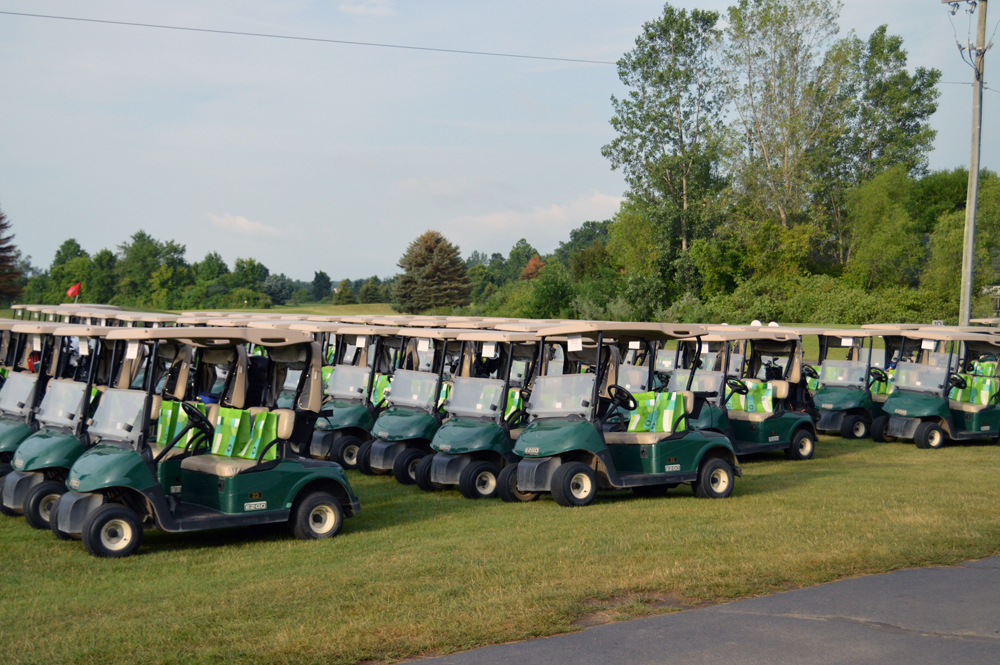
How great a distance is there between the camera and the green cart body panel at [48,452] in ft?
29.3

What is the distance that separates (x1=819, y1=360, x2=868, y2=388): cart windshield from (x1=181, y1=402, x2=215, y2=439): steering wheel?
44.0ft

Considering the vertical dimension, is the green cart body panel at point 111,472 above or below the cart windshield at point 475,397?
below

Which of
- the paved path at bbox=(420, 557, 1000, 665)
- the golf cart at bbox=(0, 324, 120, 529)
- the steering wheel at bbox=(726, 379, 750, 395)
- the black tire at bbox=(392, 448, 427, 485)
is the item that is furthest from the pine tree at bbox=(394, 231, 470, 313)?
the paved path at bbox=(420, 557, 1000, 665)

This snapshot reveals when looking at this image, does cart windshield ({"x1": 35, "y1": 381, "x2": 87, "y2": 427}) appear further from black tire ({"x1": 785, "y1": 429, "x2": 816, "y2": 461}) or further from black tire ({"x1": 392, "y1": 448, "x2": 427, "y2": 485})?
black tire ({"x1": 785, "y1": 429, "x2": 816, "y2": 461})

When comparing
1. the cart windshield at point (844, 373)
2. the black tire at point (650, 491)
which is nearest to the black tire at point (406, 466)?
the black tire at point (650, 491)

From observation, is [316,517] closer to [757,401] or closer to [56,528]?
[56,528]

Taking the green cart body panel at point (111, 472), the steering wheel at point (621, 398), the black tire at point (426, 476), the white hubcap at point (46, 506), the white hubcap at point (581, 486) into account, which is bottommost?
the white hubcap at point (46, 506)

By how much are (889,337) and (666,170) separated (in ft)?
119

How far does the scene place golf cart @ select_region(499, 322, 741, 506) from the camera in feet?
33.7

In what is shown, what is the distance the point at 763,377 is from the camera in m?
17.2

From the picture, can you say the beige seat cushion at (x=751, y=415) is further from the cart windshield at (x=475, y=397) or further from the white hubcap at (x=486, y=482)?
the white hubcap at (x=486, y=482)

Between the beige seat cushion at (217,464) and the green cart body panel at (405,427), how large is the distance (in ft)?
12.0

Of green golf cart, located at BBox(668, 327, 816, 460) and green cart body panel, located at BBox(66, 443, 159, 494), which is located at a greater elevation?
green golf cart, located at BBox(668, 327, 816, 460)

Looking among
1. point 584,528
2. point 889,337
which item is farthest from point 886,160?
point 584,528
